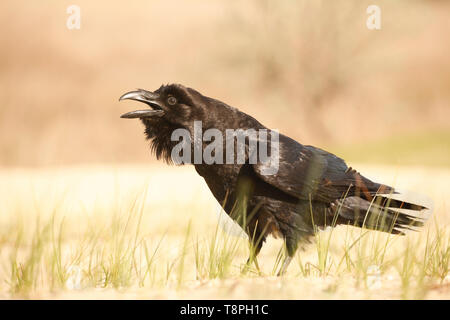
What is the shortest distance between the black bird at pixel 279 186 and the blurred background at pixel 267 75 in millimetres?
15568

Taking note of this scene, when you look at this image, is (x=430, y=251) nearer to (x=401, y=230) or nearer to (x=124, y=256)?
(x=401, y=230)

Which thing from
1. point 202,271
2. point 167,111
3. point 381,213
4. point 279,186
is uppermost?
point 167,111

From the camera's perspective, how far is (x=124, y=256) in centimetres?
296

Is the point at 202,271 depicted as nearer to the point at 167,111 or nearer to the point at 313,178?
the point at 313,178

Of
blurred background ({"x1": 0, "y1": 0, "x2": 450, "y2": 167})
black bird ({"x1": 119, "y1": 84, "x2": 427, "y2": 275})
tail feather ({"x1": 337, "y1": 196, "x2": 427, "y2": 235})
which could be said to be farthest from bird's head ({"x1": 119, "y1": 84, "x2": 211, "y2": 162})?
blurred background ({"x1": 0, "y1": 0, "x2": 450, "y2": 167})

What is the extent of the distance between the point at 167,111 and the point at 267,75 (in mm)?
18171

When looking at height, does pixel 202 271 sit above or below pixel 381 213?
below

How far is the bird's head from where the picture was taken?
12.4 feet

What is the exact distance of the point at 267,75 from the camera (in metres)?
21.6

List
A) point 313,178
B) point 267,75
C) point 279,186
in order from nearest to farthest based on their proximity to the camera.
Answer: point 279,186 < point 313,178 < point 267,75

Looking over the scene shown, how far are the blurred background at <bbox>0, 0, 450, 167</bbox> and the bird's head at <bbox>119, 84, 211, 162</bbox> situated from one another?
1575 centimetres

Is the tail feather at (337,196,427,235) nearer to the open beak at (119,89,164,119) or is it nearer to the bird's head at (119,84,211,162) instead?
the bird's head at (119,84,211,162)

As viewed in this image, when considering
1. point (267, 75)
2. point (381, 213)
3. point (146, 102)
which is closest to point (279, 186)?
point (381, 213)

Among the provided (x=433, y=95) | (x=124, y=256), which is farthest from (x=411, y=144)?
(x=124, y=256)
